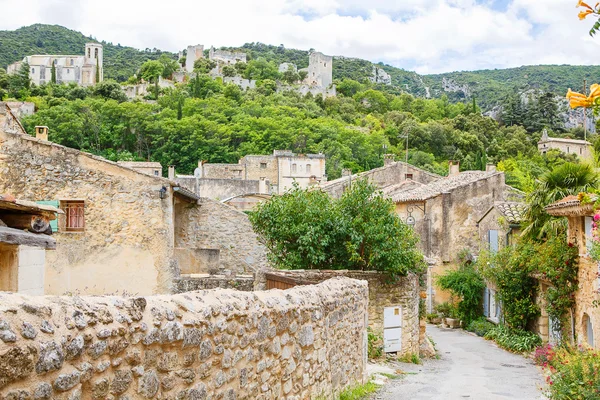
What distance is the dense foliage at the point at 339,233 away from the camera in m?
16.3

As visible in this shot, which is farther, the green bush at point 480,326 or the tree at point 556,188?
the green bush at point 480,326

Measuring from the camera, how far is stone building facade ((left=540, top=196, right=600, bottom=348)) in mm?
17219

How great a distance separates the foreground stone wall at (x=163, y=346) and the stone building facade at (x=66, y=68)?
5816 inches

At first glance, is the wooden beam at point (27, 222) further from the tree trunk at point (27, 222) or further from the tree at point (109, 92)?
the tree at point (109, 92)

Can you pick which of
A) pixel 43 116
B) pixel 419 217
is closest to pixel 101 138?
pixel 43 116

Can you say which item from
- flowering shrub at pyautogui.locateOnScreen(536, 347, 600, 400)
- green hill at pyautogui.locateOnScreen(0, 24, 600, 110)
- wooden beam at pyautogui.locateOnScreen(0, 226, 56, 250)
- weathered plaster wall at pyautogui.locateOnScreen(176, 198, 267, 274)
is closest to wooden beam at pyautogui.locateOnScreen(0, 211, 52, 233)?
wooden beam at pyautogui.locateOnScreen(0, 226, 56, 250)

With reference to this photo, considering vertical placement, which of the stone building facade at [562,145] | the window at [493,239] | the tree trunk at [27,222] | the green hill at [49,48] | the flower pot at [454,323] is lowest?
the flower pot at [454,323]

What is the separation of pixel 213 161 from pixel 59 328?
79.1m

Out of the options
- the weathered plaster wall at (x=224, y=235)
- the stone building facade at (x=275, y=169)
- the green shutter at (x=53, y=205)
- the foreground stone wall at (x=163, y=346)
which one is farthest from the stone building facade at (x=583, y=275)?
the stone building facade at (x=275, y=169)

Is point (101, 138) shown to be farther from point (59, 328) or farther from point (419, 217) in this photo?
point (59, 328)

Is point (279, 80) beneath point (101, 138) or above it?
above

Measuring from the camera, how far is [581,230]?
1838 centimetres

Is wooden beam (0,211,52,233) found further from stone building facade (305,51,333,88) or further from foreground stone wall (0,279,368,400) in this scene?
stone building facade (305,51,333,88)

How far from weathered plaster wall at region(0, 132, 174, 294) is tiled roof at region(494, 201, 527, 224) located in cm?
1523
